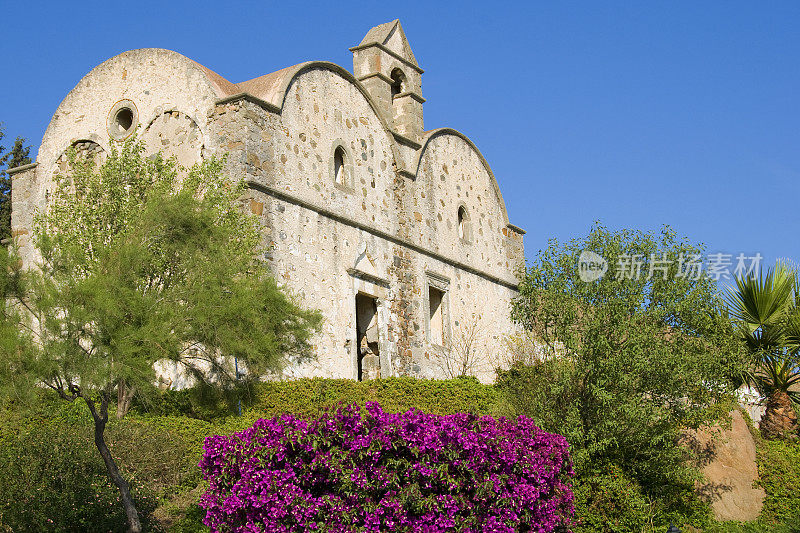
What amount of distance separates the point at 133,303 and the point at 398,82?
16.1 m

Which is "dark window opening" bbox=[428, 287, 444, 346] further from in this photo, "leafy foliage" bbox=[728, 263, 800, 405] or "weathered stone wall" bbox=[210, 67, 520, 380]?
"leafy foliage" bbox=[728, 263, 800, 405]

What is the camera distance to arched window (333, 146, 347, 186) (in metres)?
21.6

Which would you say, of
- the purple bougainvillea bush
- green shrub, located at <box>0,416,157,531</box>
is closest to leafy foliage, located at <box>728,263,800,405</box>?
the purple bougainvillea bush

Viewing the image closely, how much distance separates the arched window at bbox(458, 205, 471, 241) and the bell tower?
2.71m

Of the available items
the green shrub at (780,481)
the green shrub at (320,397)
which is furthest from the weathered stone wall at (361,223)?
the green shrub at (780,481)

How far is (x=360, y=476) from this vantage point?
988cm

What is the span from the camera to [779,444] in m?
15.9

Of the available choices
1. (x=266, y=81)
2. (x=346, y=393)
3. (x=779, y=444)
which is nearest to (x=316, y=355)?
(x=346, y=393)

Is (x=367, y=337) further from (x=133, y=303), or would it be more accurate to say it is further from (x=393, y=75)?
(x=133, y=303)

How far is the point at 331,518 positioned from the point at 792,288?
10.6m

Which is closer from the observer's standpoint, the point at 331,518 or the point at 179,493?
the point at 331,518

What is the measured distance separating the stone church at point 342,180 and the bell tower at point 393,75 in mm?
44

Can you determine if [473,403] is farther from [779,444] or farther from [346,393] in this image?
[779,444]

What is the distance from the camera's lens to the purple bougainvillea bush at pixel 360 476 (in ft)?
32.5
